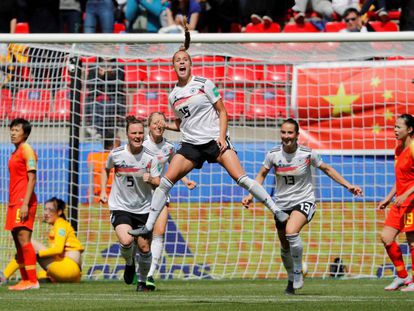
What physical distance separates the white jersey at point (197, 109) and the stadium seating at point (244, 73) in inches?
221

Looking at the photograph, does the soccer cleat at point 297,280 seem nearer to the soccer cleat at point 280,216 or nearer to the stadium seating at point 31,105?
the soccer cleat at point 280,216

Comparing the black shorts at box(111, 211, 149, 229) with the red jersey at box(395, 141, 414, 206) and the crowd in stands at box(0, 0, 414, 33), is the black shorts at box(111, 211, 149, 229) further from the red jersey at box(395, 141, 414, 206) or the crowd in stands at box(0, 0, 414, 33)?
the crowd in stands at box(0, 0, 414, 33)

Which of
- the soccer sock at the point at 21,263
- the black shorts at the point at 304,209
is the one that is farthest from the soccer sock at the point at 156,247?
the black shorts at the point at 304,209

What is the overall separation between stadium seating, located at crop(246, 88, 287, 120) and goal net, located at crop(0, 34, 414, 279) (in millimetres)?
15

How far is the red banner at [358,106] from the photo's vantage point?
1566cm

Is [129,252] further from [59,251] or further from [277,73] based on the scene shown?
[277,73]

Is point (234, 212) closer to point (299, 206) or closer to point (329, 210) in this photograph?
point (329, 210)

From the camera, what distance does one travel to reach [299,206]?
38.0ft

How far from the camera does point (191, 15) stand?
2011cm

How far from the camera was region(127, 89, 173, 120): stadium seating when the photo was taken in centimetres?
1644

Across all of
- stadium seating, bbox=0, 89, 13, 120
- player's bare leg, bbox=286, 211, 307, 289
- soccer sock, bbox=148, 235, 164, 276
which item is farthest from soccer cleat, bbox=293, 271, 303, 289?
Result: stadium seating, bbox=0, 89, 13, 120

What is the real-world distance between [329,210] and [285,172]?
4.15 metres

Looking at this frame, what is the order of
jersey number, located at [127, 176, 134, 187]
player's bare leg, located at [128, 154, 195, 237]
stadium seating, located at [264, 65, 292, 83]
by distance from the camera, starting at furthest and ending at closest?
stadium seating, located at [264, 65, 292, 83] → jersey number, located at [127, 176, 134, 187] → player's bare leg, located at [128, 154, 195, 237]

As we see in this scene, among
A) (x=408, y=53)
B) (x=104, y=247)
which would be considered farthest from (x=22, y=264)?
(x=408, y=53)
